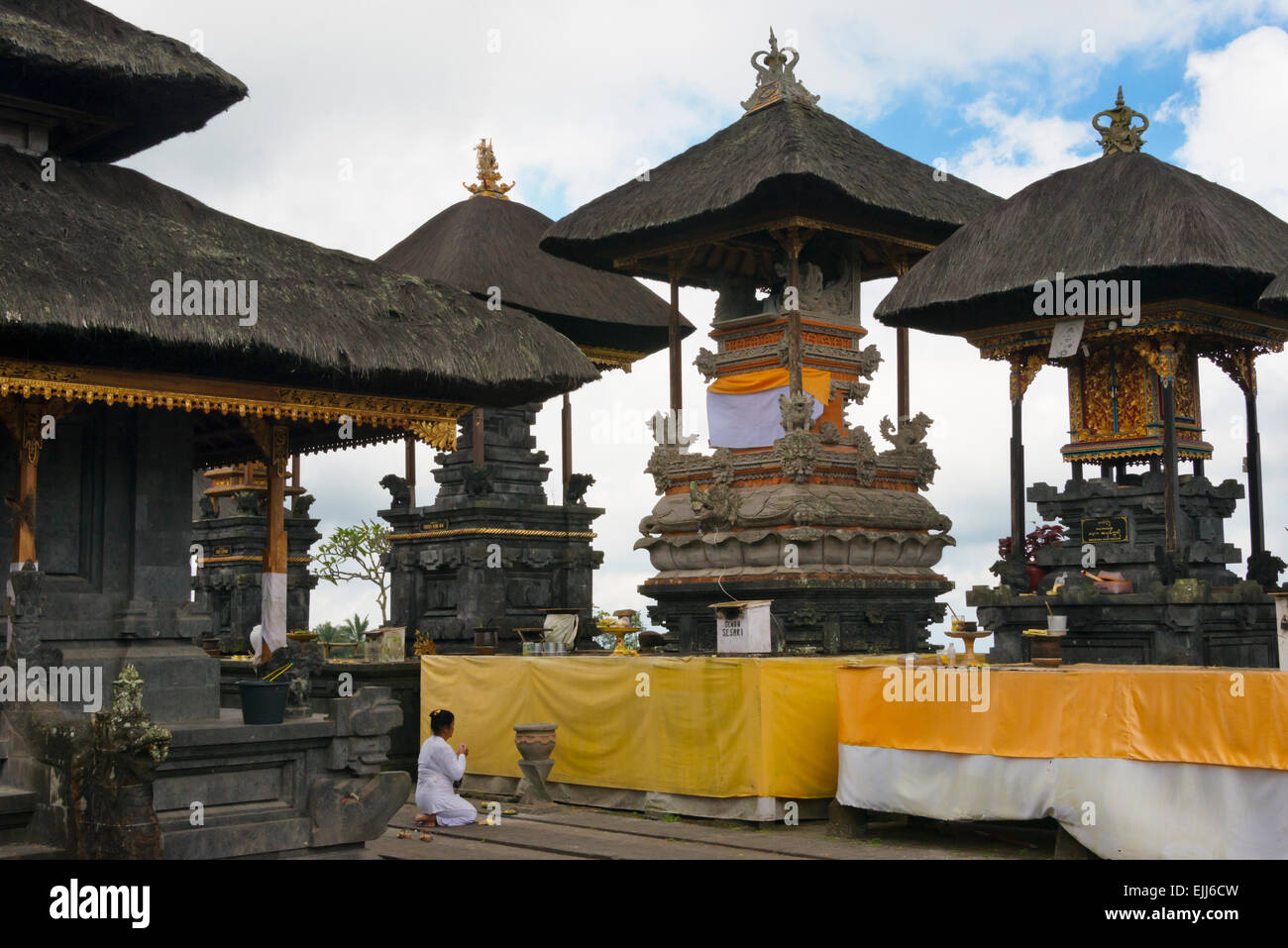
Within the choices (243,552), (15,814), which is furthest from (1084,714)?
(243,552)

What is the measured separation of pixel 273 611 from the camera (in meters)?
17.2

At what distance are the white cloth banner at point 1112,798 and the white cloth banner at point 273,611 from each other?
21.7 feet

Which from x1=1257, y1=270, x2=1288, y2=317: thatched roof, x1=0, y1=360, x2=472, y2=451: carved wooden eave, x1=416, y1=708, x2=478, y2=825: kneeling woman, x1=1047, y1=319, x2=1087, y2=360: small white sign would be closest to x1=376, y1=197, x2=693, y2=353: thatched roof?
x1=1047, y1=319, x2=1087, y2=360: small white sign

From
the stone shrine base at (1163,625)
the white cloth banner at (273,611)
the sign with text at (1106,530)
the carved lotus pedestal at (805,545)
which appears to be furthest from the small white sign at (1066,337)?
the white cloth banner at (273,611)

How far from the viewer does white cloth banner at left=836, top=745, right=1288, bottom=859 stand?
12953mm

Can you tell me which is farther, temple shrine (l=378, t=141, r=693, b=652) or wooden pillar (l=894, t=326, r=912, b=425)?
temple shrine (l=378, t=141, r=693, b=652)

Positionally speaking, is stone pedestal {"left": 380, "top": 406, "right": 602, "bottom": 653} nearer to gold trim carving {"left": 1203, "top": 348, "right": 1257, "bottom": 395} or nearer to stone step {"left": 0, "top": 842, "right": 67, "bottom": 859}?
gold trim carving {"left": 1203, "top": 348, "right": 1257, "bottom": 395}

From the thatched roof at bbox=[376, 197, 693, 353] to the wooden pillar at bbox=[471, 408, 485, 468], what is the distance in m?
2.35

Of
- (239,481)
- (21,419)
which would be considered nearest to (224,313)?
(21,419)

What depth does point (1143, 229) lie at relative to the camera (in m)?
21.9

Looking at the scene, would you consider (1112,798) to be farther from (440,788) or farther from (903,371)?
(903,371)

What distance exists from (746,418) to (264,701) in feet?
48.4
